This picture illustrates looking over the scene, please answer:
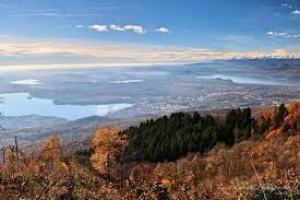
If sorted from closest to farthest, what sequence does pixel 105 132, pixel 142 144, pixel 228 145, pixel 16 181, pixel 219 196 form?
1. pixel 219 196
2. pixel 16 181
3. pixel 105 132
4. pixel 228 145
5. pixel 142 144

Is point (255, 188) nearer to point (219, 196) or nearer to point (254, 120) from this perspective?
point (219, 196)

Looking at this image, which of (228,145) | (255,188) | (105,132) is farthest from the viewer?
(228,145)

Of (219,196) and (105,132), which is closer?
(219,196)

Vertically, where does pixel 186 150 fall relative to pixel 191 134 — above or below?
below

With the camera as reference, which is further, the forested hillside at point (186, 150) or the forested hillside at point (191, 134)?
the forested hillside at point (191, 134)

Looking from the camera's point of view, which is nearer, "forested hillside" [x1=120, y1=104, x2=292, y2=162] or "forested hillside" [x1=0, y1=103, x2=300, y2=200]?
"forested hillside" [x1=0, y1=103, x2=300, y2=200]

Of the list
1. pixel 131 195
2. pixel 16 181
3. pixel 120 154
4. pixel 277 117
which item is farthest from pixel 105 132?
pixel 131 195

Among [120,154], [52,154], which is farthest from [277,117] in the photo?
[52,154]

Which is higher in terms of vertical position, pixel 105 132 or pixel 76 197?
pixel 76 197

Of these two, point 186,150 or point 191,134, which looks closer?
point 186,150
